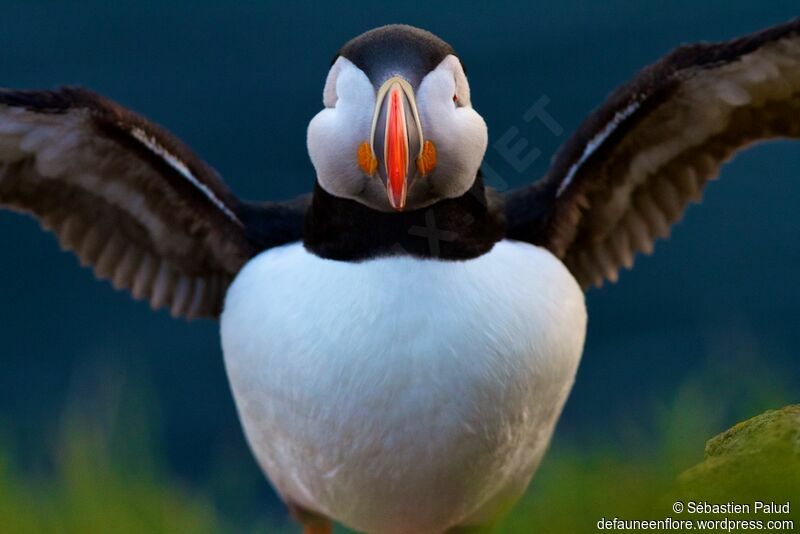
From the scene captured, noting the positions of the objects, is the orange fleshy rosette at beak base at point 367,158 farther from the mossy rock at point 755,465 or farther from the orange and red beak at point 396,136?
the mossy rock at point 755,465

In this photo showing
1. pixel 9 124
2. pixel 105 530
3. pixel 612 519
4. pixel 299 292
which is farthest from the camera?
pixel 105 530

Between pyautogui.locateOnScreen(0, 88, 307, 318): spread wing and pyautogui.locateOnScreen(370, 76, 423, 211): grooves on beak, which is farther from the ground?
pyautogui.locateOnScreen(370, 76, 423, 211): grooves on beak

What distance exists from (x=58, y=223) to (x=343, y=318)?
3.64ft

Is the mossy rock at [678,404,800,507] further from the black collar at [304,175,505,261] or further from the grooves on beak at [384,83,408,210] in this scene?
the grooves on beak at [384,83,408,210]

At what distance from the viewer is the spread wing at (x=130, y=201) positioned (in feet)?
11.7

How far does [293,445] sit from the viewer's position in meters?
3.34

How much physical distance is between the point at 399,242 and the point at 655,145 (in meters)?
0.94

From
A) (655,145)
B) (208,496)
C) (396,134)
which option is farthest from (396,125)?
(208,496)

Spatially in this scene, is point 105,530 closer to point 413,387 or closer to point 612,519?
point 413,387

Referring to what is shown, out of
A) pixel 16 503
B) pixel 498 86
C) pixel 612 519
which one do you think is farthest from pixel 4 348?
pixel 612 519

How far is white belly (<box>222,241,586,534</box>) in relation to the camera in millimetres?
3119

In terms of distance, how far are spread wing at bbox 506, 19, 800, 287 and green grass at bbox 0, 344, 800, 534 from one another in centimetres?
50

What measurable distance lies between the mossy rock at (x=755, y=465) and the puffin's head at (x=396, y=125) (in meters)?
0.82

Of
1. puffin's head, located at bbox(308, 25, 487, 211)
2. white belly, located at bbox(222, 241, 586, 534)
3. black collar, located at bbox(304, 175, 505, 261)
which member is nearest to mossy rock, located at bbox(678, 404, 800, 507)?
white belly, located at bbox(222, 241, 586, 534)
